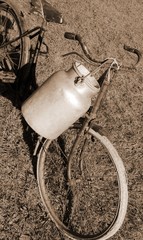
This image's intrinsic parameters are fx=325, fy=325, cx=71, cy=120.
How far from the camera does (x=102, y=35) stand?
7648 mm

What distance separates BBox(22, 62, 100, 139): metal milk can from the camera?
3.01 metres

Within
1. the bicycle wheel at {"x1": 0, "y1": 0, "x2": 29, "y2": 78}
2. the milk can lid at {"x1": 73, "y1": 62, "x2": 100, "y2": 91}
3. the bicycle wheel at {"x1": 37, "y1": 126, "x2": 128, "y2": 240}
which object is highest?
the milk can lid at {"x1": 73, "y1": 62, "x2": 100, "y2": 91}

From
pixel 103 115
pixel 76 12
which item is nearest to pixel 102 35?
pixel 76 12

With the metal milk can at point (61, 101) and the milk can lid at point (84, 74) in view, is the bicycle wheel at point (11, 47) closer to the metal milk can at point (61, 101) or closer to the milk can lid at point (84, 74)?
the metal milk can at point (61, 101)

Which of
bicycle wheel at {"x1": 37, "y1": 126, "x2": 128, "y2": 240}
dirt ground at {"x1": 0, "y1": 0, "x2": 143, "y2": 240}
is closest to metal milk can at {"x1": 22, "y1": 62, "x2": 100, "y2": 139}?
bicycle wheel at {"x1": 37, "y1": 126, "x2": 128, "y2": 240}

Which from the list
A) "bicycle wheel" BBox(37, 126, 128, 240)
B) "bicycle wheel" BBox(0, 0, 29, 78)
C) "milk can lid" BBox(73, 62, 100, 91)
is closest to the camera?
"milk can lid" BBox(73, 62, 100, 91)

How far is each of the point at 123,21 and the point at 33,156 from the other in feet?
19.1

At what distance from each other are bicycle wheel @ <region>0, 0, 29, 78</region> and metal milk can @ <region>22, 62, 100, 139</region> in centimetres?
112

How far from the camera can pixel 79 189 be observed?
408 centimetres

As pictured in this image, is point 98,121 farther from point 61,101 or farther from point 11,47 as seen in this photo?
point 61,101

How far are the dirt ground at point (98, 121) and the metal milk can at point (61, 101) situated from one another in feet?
1.99

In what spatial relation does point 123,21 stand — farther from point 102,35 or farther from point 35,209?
point 35,209

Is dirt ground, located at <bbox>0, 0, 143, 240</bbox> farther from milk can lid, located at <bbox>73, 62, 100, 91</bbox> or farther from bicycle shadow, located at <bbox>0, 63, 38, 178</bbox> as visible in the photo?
milk can lid, located at <bbox>73, 62, 100, 91</bbox>

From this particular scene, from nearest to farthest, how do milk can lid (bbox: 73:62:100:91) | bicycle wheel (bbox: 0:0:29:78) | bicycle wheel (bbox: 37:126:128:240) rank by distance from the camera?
milk can lid (bbox: 73:62:100:91), bicycle wheel (bbox: 37:126:128:240), bicycle wheel (bbox: 0:0:29:78)
